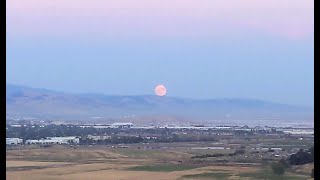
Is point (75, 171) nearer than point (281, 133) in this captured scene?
Yes

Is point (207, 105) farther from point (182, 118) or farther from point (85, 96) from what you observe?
point (85, 96)

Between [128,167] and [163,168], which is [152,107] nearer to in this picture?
[163,168]

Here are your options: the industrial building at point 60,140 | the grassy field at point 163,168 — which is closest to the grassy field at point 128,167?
the grassy field at point 163,168

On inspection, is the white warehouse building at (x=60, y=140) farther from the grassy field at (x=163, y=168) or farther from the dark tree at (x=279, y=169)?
the dark tree at (x=279, y=169)

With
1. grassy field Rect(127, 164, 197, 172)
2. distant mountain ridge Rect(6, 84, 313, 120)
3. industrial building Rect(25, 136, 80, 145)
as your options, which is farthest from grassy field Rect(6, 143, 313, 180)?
distant mountain ridge Rect(6, 84, 313, 120)

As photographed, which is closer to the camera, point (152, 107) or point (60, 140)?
point (60, 140)

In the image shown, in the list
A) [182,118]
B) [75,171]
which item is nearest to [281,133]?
[75,171]

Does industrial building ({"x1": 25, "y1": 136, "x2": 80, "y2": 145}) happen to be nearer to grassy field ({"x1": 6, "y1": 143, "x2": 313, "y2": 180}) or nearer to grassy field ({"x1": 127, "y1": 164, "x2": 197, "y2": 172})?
grassy field ({"x1": 6, "y1": 143, "x2": 313, "y2": 180})

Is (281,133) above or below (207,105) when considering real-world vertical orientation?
below

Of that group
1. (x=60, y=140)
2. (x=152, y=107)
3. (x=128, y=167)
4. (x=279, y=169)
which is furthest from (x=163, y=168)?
(x=152, y=107)

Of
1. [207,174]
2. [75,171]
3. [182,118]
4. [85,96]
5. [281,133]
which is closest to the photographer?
[207,174]

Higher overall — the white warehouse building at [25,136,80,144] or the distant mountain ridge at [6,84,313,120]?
the distant mountain ridge at [6,84,313,120]
